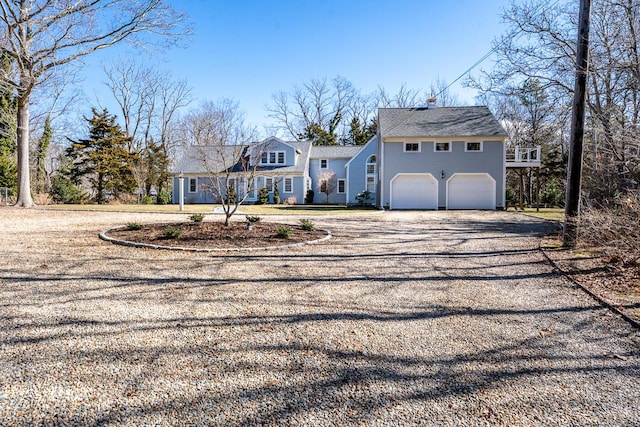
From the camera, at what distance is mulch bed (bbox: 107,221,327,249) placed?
8.11 meters

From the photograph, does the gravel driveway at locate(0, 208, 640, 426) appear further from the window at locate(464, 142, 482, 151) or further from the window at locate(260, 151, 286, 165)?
the window at locate(260, 151, 286, 165)

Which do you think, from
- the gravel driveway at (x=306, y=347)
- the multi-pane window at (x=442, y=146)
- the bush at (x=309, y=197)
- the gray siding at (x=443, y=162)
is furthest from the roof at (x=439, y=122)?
the gravel driveway at (x=306, y=347)

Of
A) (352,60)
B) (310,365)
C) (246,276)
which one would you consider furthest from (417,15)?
(310,365)

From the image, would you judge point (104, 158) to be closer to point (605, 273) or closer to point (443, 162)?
point (443, 162)

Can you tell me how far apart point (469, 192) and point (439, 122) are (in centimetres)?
481

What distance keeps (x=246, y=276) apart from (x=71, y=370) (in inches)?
119

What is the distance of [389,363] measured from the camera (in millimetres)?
2898

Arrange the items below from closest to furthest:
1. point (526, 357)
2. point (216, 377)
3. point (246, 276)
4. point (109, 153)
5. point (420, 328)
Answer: point (216, 377), point (526, 357), point (420, 328), point (246, 276), point (109, 153)

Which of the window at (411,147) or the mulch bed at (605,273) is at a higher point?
the window at (411,147)

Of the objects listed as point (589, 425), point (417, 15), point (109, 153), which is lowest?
point (589, 425)

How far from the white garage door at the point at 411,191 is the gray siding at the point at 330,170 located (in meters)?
8.24

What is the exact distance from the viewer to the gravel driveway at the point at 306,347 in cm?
228

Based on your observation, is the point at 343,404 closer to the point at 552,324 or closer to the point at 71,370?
the point at 71,370

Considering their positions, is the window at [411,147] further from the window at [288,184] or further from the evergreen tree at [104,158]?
the evergreen tree at [104,158]
